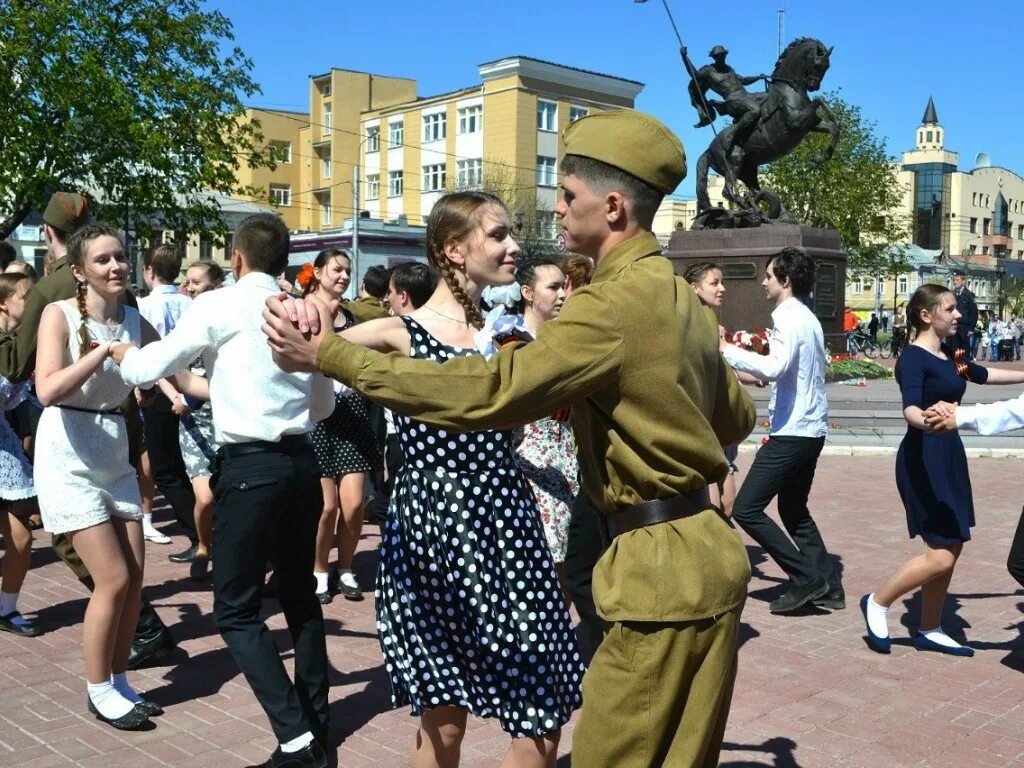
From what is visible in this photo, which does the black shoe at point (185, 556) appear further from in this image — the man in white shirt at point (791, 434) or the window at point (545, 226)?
the window at point (545, 226)

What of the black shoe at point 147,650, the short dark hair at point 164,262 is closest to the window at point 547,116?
the short dark hair at point 164,262

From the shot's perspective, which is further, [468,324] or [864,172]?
[864,172]

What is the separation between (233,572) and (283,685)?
0.46 metres

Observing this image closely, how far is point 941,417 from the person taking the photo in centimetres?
518

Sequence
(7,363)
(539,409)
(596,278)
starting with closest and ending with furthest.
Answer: (539,409)
(596,278)
(7,363)

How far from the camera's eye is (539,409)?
2418 mm

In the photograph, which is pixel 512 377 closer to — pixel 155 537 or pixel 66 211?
pixel 66 211

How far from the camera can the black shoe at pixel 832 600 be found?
271 inches

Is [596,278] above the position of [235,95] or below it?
below

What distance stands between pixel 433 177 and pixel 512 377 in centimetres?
7015

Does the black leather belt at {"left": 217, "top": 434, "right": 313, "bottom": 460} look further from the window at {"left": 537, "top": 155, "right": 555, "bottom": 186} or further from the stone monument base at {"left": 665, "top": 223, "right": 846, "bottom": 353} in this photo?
the window at {"left": 537, "top": 155, "right": 555, "bottom": 186}

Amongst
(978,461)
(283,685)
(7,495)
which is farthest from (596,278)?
(978,461)

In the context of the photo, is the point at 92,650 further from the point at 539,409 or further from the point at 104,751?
the point at 539,409

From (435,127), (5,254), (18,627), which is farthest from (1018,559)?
(435,127)
